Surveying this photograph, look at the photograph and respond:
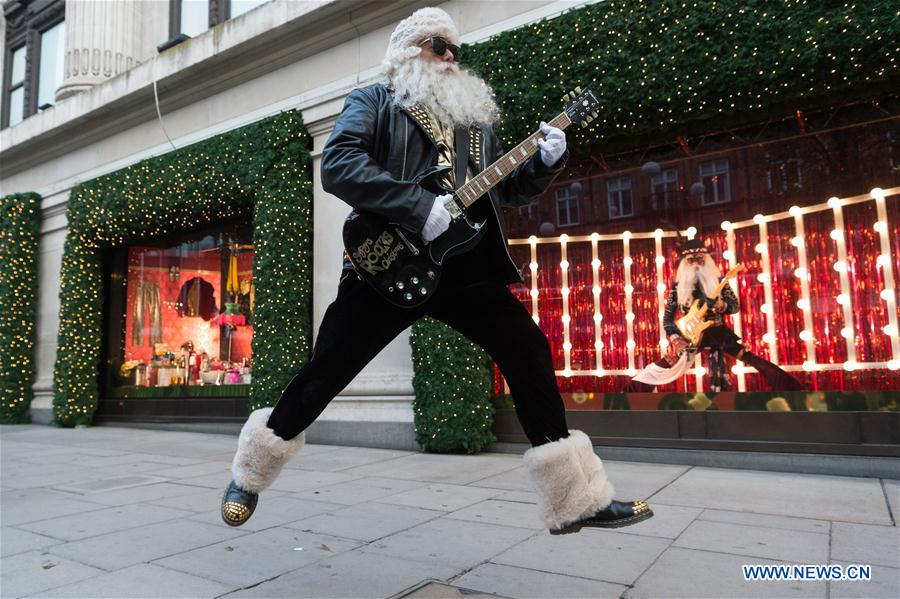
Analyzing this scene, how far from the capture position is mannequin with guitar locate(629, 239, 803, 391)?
6145mm

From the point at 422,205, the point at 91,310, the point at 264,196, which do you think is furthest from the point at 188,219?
the point at 422,205

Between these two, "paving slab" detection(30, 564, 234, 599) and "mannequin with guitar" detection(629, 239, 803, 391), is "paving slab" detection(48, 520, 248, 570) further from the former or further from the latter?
"mannequin with guitar" detection(629, 239, 803, 391)

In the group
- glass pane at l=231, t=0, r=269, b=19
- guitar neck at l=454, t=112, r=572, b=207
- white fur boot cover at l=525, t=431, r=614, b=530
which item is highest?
glass pane at l=231, t=0, r=269, b=19

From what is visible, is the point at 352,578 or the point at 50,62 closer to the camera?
the point at 352,578

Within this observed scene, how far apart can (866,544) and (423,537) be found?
2246 mm

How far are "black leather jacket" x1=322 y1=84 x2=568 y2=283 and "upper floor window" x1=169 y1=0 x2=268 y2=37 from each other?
29.8ft

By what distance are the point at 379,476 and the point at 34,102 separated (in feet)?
46.9

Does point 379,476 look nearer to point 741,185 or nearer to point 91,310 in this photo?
point 741,185

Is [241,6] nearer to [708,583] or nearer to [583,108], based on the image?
[583,108]

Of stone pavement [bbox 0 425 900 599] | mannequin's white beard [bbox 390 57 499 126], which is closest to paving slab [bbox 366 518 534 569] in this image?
stone pavement [bbox 0 425 900 599]

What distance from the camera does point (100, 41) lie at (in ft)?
38.8

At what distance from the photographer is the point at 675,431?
6039 mm

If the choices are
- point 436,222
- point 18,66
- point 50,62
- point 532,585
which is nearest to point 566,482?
point 532,585

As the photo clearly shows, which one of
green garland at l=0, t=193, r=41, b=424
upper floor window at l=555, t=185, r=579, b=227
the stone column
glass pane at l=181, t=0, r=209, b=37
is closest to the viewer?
upper floor window at l=555, t=185, r=579, b=227
